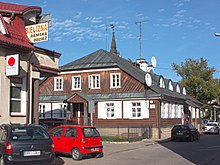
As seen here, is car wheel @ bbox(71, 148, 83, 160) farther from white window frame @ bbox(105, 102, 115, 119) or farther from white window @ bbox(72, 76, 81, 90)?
white window @ bbox(72, 76, 81, 90)

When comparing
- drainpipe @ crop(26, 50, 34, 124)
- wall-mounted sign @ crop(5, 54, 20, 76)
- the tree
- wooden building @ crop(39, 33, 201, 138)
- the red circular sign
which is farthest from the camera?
the tree

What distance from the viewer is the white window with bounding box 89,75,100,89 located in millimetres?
36656

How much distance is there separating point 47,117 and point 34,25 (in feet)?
71.7

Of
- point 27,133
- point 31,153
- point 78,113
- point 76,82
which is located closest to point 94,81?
point 76,82

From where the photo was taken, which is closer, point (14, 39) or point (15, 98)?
point (14, 39)

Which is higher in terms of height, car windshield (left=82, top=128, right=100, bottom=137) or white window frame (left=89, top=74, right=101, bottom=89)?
white window frame (left=89, top=74, right=101, bottom=89)

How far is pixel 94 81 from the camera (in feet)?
121

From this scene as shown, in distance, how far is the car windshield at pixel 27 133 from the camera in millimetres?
11266

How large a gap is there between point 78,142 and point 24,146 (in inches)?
179

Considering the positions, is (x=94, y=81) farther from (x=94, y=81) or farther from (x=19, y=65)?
(x=19, y=65)

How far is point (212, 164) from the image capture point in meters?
14.3

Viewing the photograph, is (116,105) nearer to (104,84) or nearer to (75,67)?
(104,84)

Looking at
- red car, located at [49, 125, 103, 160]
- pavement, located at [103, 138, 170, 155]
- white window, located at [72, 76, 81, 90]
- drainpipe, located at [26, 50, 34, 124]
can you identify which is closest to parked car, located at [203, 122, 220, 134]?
white window, located at [72, 76, 81, 90]

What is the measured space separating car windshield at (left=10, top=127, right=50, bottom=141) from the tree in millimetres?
48789
